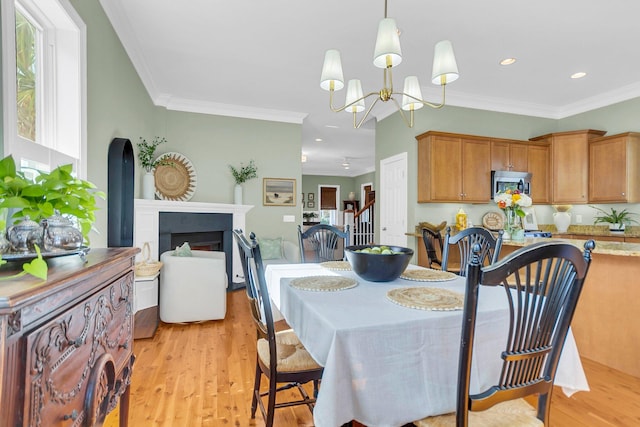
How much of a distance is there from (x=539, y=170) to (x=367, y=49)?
11.0 feet

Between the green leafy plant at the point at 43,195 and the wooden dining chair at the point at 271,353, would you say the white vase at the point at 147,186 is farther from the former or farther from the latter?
the green leafy plant at the point at 43,195

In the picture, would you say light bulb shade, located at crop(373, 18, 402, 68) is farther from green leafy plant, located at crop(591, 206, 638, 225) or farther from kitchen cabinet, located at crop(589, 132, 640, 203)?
green leafy plant, located at crop(591, 206, 638, 225)

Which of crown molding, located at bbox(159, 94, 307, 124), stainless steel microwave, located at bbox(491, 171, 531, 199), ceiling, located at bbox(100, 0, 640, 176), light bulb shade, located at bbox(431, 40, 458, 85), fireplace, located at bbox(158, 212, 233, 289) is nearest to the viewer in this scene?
light bulb shade, located at bbox(431, 40, 458, 85)

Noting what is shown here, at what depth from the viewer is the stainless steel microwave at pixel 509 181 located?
14.8 feet

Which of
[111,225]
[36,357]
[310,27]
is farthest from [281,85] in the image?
Result: [36,357]

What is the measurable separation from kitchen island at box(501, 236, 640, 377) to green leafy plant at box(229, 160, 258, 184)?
4.18 metres

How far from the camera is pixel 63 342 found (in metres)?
0.82

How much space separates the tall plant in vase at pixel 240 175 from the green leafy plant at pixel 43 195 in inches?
154

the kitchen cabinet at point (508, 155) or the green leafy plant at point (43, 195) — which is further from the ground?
the kitchen cabinet at point (508, 155)

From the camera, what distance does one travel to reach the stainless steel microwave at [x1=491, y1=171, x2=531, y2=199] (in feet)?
14.8

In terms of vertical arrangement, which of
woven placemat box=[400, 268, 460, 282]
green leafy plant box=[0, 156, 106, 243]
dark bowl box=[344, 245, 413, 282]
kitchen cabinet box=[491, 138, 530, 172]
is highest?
kitchen cabinet box=[491, 138, 530, 172]

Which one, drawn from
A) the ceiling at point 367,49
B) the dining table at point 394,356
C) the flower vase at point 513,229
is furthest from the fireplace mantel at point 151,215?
the flower vase at point 513,229

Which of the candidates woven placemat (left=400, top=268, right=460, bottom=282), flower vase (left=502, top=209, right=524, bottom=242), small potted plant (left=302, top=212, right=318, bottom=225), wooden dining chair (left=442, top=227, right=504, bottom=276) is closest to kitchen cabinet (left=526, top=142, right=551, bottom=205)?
flower vase (left=502, top=209, right=524, bottom=242)

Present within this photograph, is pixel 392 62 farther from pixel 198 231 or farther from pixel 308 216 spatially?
pixel 308 216
